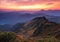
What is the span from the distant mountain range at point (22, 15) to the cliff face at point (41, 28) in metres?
0.16

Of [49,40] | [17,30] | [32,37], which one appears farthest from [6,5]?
[49,40]

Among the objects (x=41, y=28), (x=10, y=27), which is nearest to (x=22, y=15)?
(x=10, y=27)

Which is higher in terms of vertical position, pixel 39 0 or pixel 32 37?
pixel 39 0

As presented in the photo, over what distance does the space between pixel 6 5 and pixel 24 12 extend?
505mm

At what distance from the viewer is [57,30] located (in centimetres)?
441

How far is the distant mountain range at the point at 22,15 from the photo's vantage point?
4531 mm

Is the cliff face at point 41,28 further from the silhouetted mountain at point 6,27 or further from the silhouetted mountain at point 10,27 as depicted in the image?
the silhouetted mountain at point 6,27

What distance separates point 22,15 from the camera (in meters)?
4.60

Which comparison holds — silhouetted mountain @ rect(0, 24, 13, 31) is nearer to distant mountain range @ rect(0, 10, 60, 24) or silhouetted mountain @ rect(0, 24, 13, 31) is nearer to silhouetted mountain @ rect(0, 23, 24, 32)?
silhouetted mountain @ rect(0, 23, 24, 32)

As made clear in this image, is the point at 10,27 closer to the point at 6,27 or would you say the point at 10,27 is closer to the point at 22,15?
the point at 6,27

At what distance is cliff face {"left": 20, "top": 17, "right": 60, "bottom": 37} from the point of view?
4.39m

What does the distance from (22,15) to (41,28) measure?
24.0 inches

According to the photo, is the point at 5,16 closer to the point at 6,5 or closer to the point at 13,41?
the point at 6,5

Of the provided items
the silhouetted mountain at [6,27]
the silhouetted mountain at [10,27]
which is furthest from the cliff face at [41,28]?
the silhouetted mountain at [6,27]
